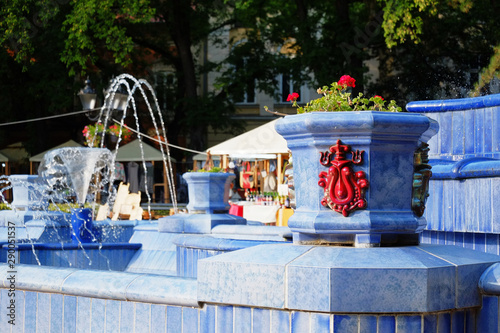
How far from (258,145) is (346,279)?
15565 millimetres

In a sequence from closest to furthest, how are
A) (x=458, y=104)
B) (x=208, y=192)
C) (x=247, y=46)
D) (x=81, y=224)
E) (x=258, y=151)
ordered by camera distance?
1. (x=458, y=104)
2. (x=208, y=192)
3. (x=81, y=224)
4. (x=258, y=151)
5. (x=247, y=46)

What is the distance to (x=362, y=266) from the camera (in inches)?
130

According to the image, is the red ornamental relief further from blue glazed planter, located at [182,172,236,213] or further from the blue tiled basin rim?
blue glazed planter, located at [182,172,236,213]

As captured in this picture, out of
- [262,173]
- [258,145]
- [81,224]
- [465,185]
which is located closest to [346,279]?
[465,185]

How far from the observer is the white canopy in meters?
18.5

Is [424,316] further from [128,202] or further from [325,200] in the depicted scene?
[128,202]

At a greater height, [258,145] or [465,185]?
[258,145]

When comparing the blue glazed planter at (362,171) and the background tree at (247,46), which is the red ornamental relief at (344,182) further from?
the background tree at (247,46)

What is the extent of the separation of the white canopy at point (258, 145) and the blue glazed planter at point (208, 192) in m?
8.03

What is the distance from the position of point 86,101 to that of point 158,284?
39.8ft

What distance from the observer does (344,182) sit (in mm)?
3592

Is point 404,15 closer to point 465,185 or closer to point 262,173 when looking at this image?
point 262,173

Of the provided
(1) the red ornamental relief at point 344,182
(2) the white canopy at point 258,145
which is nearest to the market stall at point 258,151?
(2) the white canopy at point 258,145

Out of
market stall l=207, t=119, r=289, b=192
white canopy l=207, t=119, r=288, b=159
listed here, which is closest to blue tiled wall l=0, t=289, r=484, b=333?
market stall l=207, t=119, r=289, b=192
